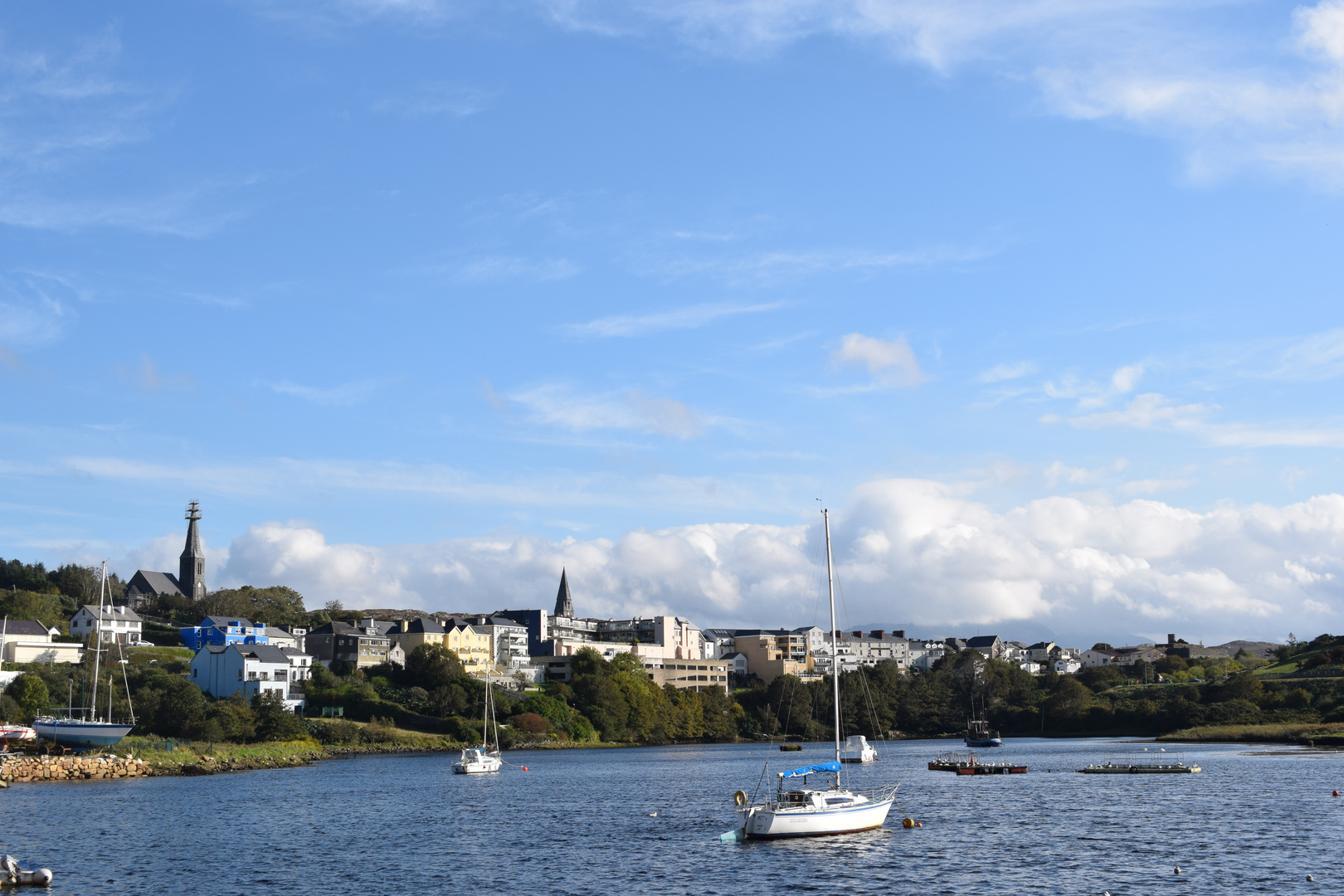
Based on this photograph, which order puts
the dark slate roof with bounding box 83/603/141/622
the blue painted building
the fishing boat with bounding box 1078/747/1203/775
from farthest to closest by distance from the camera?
the blue painted building, the dark slate roof with bounding box 83/603/141/622, the fishing boat with bounding box 1078/747/1203/775

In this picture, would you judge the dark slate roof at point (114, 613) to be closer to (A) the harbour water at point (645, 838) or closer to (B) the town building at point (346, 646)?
(B) the town building at point (346, 646)

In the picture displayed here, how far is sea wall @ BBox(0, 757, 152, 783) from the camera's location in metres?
94.6

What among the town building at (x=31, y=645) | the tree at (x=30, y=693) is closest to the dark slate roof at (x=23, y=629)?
the town building at (x=31, y=645)

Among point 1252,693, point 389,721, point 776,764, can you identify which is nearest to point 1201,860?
point 776,764

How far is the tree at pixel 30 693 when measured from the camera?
124 meters

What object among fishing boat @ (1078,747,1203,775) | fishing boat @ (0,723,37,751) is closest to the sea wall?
fishing boat @ (0,723,37,751)

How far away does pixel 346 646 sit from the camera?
187 metres

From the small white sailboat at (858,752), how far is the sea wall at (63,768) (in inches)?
2705

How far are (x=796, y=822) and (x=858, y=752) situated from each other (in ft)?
231

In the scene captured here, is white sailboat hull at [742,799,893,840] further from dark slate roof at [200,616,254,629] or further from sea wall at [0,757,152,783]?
dark slate roof at [200,616,254,629]

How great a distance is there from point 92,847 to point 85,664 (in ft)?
315

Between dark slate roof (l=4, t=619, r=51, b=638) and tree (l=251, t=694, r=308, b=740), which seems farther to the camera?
dark slate roof (l=4, t=619, r=51, b=638)

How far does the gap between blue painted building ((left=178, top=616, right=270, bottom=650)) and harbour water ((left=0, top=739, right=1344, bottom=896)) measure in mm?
79725

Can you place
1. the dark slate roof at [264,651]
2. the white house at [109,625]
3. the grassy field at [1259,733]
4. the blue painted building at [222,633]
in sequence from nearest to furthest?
1. the dark slate roof at [264,651]
2. the grassy field at [1259,733]
3. the white house at [109,625]
4. the blue painted building at [222,633]
